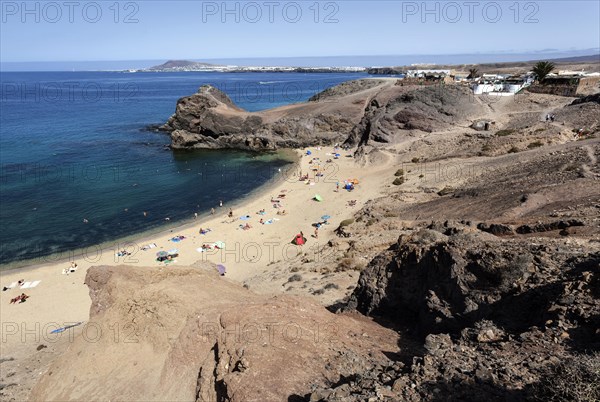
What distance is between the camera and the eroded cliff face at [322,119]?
168 feet

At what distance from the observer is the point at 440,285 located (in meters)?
11.4

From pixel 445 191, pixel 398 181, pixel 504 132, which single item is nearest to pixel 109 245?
pixel 398 181

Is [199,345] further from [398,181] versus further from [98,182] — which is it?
[98,182]

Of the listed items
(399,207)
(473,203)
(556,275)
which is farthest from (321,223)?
(556,275)

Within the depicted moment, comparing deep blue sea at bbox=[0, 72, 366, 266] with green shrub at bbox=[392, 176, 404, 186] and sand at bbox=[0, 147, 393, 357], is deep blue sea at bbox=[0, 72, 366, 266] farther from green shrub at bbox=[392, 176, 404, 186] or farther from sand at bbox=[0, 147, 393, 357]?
green shrub at bbox=[392, 176, 404, 186]

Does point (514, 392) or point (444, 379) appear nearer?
point (514, 392)

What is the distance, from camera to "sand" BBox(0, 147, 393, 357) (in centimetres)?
2112

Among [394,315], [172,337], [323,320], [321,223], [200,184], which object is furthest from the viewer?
[200,184]

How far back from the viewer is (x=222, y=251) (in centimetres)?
2855

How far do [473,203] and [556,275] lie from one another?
15003mm

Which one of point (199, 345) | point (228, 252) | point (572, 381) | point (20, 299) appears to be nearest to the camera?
point (572, 381)

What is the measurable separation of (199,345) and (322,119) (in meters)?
57.7

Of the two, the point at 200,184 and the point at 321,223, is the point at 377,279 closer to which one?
the point at 321,223

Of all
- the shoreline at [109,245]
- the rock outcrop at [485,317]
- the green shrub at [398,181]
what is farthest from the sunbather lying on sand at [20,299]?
the green shrub at [398,181]
